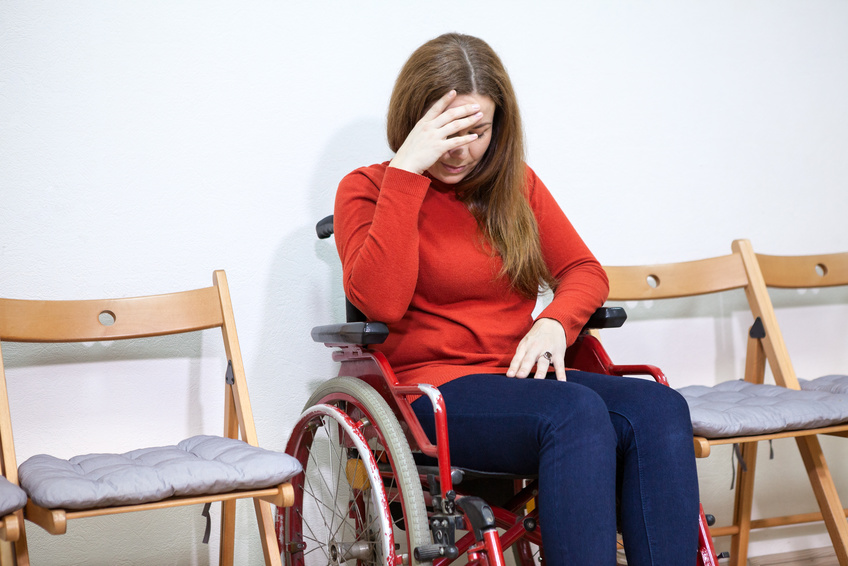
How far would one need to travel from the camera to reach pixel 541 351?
1.29m

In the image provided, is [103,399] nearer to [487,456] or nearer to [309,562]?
[309,562]

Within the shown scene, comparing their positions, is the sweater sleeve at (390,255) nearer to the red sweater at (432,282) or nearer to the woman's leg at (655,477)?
the red sweater at (432,282)

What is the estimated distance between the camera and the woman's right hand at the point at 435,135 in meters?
1.28

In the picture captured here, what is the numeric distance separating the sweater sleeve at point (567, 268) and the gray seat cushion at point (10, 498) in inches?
35.0

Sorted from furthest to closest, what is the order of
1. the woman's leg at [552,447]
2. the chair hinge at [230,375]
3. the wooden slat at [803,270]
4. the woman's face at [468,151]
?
the wooden slat at [803,270], the chair hinge at [230,375], the woman's face at [468,151], the woman's leg at [552,447]

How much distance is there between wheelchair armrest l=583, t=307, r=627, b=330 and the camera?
1.43 meters

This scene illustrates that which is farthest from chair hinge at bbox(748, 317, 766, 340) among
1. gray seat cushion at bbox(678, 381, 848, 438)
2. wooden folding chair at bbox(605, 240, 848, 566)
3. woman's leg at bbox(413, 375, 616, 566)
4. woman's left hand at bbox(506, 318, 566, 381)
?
woman's leg at bbox(413, 375, 616, 566)

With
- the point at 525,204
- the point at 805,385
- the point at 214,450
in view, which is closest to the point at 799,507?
the point at 805,385

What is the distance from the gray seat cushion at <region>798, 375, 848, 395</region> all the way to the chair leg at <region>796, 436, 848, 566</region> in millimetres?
131

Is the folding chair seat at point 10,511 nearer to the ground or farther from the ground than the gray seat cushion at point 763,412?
farther from the ground

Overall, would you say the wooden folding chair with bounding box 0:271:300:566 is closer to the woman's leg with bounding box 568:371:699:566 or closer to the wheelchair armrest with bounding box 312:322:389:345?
the wheelchair armrest with bounding box 312:322:389:345

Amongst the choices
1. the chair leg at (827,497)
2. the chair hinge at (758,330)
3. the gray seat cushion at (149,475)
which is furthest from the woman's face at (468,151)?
the chair leg at (827,497)

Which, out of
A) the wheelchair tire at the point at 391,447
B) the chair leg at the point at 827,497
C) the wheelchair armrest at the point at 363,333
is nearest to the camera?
the wheelchair tire at the point at 391,447

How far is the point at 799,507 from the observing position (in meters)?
2.37
